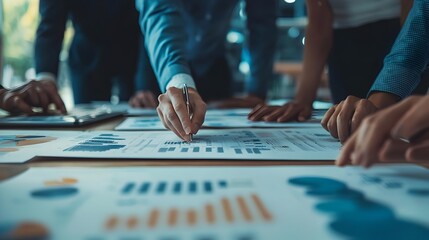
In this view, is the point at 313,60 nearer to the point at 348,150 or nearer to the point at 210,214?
the point at 348,150

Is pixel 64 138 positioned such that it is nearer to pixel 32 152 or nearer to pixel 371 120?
pixel 32 152

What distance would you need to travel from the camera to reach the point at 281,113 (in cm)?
78

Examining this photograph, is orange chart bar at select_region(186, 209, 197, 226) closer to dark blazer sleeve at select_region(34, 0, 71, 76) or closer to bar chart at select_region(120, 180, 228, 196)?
bar chart at select_region(120, 180, 228, 196)

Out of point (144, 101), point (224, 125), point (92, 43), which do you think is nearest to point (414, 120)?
point (224, 125)

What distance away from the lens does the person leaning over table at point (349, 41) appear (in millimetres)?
921

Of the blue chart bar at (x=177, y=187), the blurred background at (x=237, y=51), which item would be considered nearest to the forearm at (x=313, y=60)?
the blue chart bar at (x=177, y=187)

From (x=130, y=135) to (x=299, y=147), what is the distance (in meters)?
0.27

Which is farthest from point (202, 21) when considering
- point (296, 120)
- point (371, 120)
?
point (371, 120)

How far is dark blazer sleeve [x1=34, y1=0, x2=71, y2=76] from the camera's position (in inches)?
46.5

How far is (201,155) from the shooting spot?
427mm

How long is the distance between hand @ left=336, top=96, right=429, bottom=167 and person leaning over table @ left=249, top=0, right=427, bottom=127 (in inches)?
22.9

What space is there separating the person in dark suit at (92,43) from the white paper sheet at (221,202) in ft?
3.08

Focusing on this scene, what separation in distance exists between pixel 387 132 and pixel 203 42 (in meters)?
1.05

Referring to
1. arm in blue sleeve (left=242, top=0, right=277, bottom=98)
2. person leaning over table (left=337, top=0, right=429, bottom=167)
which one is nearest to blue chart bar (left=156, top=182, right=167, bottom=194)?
person leaning over table (left=337, top=0, right=429, bottom=167)
